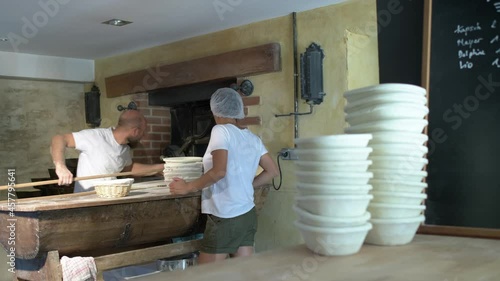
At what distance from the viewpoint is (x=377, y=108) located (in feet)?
4.08

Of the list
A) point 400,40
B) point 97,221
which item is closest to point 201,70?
point 97,221

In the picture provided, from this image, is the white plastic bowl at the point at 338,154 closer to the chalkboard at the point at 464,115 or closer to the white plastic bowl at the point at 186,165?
the chalkboard at the point at 464,115

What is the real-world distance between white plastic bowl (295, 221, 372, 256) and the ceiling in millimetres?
2637

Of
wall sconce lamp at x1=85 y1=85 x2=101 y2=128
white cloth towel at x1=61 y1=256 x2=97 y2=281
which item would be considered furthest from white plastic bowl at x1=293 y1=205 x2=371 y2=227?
wall sconce lamp at x1=85 y1=85 x2=101 y2=128

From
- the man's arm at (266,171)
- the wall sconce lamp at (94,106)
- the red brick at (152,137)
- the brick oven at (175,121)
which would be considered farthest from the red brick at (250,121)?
the wall sconce lamp at (94,106)

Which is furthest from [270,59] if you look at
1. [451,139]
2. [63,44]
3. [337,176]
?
[337,176]

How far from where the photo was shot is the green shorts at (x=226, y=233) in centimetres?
298

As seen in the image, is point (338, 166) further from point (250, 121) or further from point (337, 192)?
point (250, 121)

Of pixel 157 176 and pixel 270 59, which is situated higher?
pixel 270 59

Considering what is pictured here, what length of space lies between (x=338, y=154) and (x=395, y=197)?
8.4 inches

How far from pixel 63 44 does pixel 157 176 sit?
1568mm

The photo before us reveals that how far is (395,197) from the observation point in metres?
1.23

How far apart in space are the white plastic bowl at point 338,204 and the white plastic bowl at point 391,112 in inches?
8.3

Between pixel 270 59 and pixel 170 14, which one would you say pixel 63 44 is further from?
pixel 270 59
